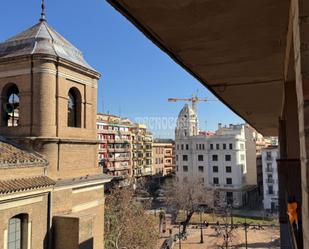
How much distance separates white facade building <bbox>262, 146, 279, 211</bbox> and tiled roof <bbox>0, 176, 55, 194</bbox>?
110 feet

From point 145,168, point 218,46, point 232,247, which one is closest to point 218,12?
point 218,46

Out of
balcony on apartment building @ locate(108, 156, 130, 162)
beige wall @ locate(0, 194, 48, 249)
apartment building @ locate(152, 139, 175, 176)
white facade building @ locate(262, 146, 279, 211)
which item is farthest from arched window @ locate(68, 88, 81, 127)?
apartment building @ locate(152, 139, 175, 176)

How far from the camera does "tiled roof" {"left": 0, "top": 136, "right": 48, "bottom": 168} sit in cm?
964

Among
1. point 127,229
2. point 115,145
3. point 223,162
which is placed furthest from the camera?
point 115,145

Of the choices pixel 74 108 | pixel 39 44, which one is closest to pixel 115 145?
pixel 74 108

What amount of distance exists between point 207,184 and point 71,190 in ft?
115

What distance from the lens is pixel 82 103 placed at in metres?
13.3

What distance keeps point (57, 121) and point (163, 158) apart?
52.4m

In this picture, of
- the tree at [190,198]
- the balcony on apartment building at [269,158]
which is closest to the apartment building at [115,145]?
the tree at [190,198]

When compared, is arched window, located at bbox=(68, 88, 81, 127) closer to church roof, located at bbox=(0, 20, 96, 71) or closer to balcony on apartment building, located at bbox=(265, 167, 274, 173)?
church roof, located at bbox=(0, 20, 96, 71)

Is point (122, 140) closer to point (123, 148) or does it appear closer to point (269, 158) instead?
point (123, 148)

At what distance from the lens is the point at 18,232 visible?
9.76 meters

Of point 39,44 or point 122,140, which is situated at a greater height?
point 39,44

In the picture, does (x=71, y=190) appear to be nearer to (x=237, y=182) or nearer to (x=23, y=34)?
(x=23, y=34)
